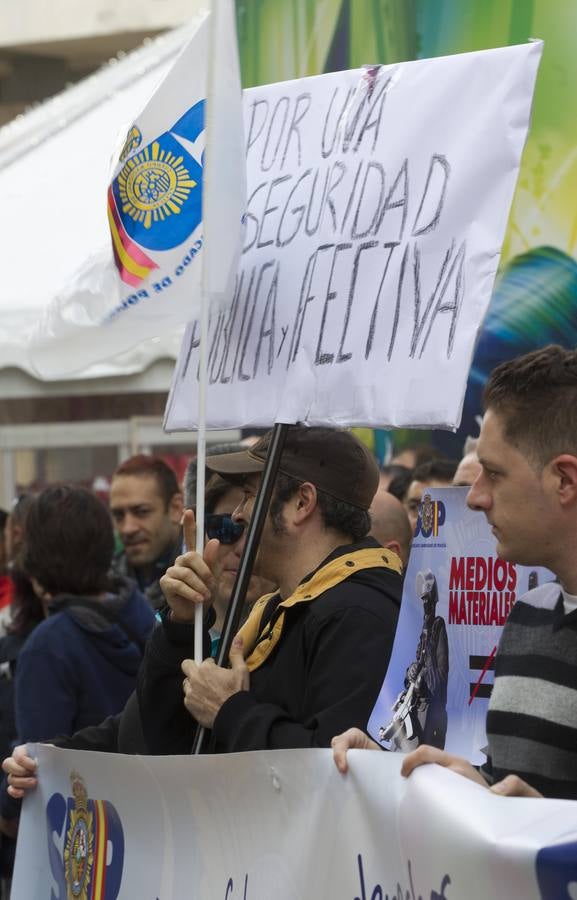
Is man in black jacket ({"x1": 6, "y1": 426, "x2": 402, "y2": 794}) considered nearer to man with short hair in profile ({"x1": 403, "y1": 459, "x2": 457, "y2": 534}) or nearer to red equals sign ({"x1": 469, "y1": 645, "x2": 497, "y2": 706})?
red equals sign ({"x1": 469, "y1": 645, "x2": 497, "y2": 706})

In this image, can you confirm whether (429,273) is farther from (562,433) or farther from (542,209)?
(542,209)

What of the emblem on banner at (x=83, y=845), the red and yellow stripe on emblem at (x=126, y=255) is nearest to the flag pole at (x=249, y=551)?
the emblem on banner at (x=83, y=845)

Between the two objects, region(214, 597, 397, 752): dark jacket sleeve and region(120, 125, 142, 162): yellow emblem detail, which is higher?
region(120, 125, 142, 162): yellow emblem detail

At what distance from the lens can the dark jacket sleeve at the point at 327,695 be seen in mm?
2822

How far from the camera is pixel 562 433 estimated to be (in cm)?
232

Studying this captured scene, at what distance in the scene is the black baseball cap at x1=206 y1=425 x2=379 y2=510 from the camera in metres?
3.29

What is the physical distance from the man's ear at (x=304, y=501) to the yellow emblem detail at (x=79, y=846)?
0.77m

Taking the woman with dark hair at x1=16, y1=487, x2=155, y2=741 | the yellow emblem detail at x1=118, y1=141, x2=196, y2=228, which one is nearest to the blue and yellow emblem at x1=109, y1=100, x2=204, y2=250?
the yellow emblem detail at x1=118, y1=141, x2=196, y2=228

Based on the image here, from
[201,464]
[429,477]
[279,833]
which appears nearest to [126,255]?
[201,464]

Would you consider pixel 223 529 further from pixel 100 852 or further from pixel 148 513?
pixel 148 513

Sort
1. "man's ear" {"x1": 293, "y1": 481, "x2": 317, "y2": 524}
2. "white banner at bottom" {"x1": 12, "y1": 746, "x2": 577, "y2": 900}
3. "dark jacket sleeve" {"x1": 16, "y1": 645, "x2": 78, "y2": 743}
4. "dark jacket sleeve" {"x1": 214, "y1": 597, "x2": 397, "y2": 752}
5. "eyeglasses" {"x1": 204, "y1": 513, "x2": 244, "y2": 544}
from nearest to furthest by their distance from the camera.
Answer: "white banner at bottom" {"x1": 12, "y1": 746, "x2": 577, "y2": 900}
"dark jacket sleeve" {"x1": 214, "y1": 597, "x2": 397, "y2": 752}
"man's ear" {"x1": 293, "y1": 481, "x2": 317, "y2": 524}
"eyeglasses" {"x1": 204, "y1": 513, "x2": 244, "y2": 544}
"dark jacket sleeve" {"x1": 16, "y1": 645, "x2": 78, "y2": 743}

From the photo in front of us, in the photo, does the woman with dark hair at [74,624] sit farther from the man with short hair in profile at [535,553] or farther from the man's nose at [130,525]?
the man with short hair in profile at [535,553]

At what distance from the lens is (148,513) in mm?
6090

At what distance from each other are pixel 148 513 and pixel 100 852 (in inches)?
115
